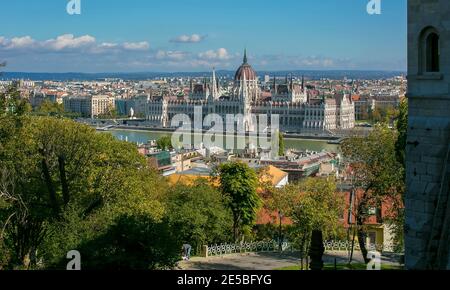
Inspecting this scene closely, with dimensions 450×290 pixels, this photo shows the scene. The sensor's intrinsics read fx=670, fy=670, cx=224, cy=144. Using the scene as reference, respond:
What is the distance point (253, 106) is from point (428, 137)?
224 ft

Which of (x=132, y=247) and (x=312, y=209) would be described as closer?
(x=132, y=247)

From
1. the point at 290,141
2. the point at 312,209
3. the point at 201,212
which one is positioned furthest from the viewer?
the point at 290,141

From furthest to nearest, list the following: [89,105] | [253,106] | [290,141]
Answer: [89,105] → [253,106] → [290,141]

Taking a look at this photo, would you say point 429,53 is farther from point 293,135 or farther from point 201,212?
point 293,135

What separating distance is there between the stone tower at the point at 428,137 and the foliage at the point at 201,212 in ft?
21.8

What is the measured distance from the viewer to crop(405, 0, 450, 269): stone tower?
14.1ft

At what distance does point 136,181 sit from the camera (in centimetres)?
1060

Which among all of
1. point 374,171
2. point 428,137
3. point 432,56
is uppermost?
point 432,56

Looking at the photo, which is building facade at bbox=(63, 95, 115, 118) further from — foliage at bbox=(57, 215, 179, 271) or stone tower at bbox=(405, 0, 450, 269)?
stone tower at bbox=(405, 0, 450, 269)

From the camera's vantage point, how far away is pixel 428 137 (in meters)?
4.41

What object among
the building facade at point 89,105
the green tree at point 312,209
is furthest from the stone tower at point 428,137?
the building facade at point 89,105

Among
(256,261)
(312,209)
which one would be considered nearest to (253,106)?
(256,261)

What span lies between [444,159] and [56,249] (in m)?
4.60

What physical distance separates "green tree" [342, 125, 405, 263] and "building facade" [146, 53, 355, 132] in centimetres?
5491
